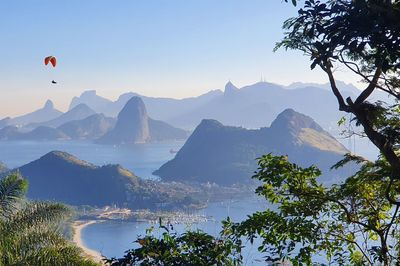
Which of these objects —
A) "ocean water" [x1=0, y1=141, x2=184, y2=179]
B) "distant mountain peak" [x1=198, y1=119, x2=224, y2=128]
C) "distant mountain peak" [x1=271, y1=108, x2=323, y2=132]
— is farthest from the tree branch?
"distant mountain peak" [x1=198, y1=119, x2=224, y2=128]

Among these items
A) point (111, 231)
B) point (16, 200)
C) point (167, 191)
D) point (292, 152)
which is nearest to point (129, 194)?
point (167, 191)

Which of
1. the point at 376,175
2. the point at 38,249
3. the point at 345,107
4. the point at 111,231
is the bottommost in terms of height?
the point at 111,231

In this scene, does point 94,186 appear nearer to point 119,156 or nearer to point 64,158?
point 64,158

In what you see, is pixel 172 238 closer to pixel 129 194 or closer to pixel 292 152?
pixel 129 194

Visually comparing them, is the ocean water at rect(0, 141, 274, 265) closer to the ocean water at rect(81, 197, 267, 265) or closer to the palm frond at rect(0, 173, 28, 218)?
the ocean water at rect(81, 197, 267, 265)

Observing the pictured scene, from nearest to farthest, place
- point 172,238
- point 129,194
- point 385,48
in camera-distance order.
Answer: point 385,48 → point 172,238 → point 129,194

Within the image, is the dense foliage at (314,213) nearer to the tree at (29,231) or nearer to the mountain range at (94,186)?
the tree at (29,231)

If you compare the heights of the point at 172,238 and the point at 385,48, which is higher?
the point at 385,48
